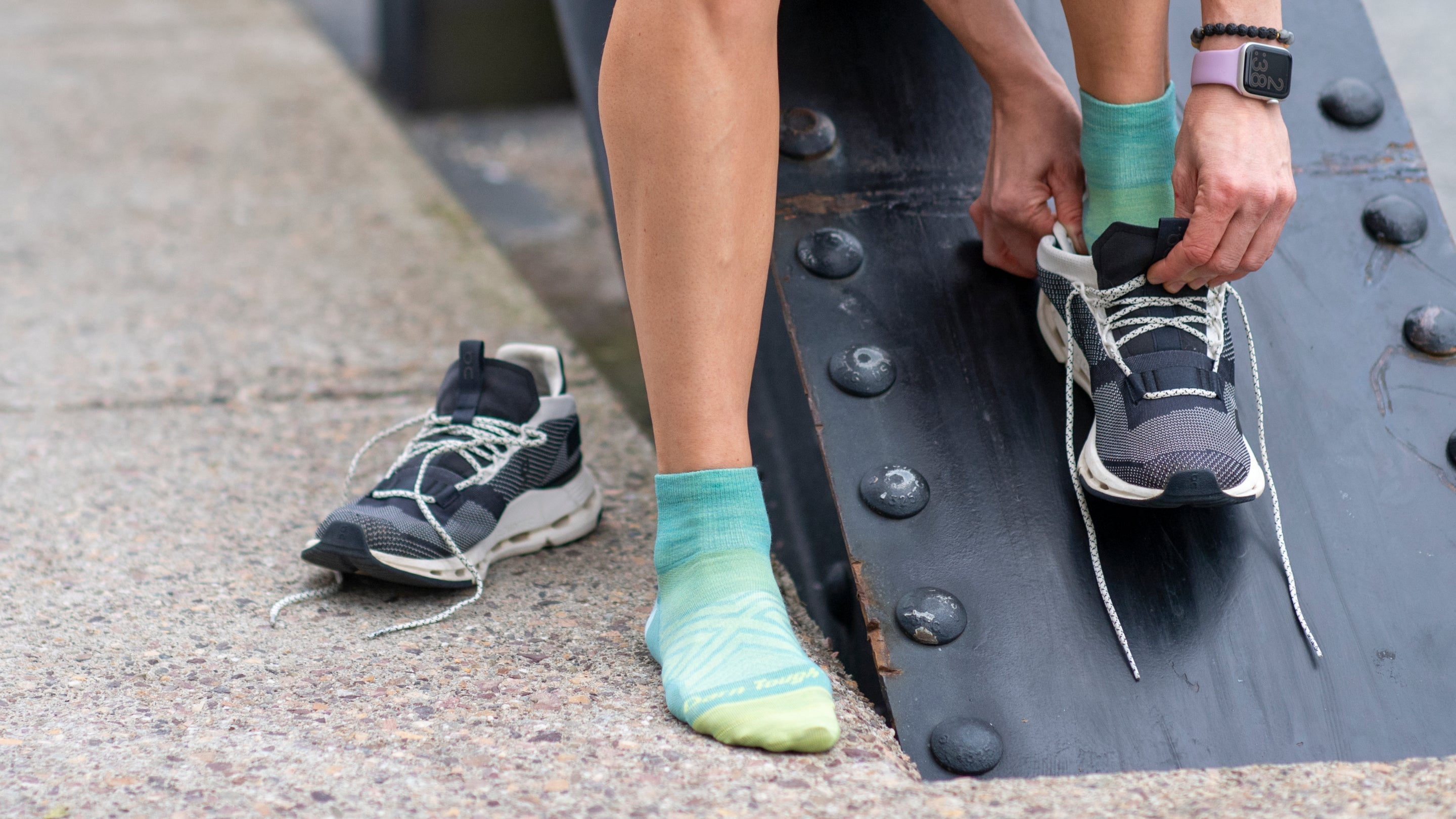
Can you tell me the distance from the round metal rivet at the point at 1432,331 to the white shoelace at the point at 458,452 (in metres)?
0.95

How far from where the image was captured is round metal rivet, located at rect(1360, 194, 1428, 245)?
136cm

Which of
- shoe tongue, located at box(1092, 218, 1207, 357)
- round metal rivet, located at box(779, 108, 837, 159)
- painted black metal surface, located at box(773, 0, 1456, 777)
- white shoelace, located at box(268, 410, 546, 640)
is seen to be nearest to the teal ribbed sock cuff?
painted black metal surface, located at box(773, 0, 1456, 777)

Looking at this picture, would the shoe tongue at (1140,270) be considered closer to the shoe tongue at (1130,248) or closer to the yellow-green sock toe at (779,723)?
the shoe tongue at (1130,248)

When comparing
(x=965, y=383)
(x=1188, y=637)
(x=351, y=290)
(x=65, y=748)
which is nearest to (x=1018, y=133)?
(x=965, y=383)

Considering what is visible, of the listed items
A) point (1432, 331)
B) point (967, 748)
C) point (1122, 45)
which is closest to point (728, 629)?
point (967, 748)

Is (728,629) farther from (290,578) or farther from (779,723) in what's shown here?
(290,578)

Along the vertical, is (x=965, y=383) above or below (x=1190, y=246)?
below

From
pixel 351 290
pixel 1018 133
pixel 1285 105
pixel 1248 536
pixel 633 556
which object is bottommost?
pixel 351 290

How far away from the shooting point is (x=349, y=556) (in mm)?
1170

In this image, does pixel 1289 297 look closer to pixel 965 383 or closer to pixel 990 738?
pixel 965 383

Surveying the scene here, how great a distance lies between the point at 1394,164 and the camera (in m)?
1.43

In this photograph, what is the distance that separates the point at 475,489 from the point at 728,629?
15.3 inches

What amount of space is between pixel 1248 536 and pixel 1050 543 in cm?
19

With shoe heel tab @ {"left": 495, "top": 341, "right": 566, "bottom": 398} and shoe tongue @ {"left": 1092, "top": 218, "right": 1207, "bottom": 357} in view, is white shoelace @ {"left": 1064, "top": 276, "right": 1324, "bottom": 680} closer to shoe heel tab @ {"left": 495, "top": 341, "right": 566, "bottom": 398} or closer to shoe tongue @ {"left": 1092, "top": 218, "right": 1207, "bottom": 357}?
shoe tongue @ {"left": 1092, "top": 218, "right": 1207, "bottom": 357}
